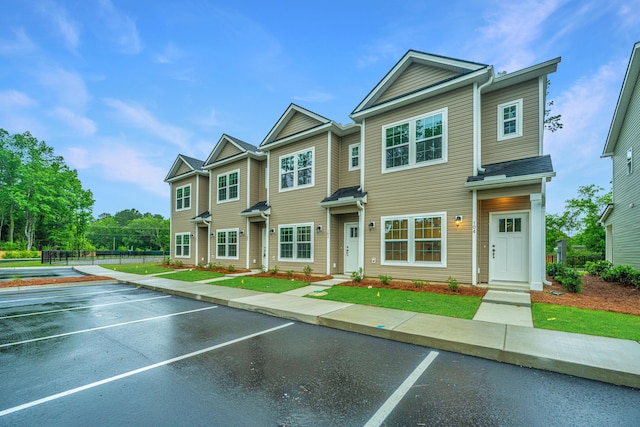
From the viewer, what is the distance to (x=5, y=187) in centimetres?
3127

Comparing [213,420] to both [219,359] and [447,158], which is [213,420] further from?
[447,158]

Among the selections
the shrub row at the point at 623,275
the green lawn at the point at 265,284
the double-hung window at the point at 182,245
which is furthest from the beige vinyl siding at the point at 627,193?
the double-hung window at the point at 182,245

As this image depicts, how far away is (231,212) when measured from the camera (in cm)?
1641

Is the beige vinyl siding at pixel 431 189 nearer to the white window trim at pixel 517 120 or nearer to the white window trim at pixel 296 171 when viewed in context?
the white window trim at pixel 517 120

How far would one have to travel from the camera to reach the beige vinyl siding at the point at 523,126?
27.8 ft

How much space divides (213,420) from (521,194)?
29.5 ft

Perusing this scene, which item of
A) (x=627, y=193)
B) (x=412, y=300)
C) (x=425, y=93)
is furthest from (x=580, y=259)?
(x=412, y=300)

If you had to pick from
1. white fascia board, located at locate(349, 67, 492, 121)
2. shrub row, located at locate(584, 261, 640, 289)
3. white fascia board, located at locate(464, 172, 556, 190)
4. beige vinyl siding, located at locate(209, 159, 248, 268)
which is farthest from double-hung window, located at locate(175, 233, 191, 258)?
shrub row, located at locate(584, 261, 640, 289)

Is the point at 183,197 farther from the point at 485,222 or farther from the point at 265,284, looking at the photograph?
the point at 485,222

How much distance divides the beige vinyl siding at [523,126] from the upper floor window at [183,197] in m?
18.2

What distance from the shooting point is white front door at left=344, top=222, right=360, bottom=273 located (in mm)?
11906

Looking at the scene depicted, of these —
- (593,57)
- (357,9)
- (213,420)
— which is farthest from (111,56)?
(593,57)

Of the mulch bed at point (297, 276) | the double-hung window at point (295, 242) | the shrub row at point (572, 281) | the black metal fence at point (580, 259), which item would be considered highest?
the double-hung window at point (295, 242)

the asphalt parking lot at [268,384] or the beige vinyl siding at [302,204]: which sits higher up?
the beige vinyl siding at [302,204]
